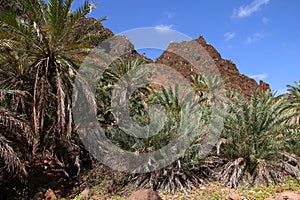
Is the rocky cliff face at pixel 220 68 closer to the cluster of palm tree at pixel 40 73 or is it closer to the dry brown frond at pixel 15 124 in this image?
the cluster of palm tree at pixel 40 73

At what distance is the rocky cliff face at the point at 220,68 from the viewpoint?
158 feet

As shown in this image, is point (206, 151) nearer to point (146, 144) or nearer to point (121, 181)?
point (146, 144)

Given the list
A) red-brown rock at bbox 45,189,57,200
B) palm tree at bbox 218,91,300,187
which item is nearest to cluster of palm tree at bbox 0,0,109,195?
red-brown rock at bbox 45,189,57,200

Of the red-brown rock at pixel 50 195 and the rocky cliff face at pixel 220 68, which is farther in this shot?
the rocky cliff face at pixel 220 68

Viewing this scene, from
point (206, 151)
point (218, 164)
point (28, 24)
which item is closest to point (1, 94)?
point (28, 24)

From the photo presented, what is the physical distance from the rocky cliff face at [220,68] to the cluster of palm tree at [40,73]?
37018 millimetres

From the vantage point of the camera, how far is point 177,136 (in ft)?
30.8

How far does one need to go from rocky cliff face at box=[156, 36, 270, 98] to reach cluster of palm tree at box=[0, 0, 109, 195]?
121 ft

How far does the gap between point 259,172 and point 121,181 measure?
438 centimetres

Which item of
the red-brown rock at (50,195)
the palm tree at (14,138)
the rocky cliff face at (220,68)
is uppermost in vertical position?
the rocky cliff face at (220,68)

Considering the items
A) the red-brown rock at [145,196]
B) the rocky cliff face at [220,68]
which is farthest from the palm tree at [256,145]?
the rocky cliff face at [220,68]

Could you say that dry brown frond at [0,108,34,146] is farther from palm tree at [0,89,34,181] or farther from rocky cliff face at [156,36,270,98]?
rocky cliff face at [156,36,270,98]

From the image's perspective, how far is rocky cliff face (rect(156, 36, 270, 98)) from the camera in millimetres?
48031

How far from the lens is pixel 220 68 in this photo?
175 feet
